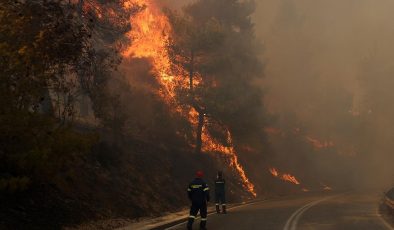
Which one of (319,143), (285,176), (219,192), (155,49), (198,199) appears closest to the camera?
(198,199)

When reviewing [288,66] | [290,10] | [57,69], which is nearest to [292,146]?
[288,66]

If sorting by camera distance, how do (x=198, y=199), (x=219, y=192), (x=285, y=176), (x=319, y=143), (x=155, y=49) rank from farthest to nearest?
(x=319, y=143)
(x=285, y=176)
(x=155, y=49)
(x=219, y=192)
(x=198, y=199)

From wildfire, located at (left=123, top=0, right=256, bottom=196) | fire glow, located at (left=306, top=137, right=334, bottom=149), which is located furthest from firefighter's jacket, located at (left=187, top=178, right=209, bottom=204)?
fire glow, located at (left=306, top=137, right=334, bottom=149)

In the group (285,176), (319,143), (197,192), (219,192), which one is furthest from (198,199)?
(319,143)

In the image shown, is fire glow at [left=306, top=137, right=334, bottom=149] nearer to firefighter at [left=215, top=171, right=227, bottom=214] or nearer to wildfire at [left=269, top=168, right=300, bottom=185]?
wildfire at [left=269, top=168, right=300, bottom=185]

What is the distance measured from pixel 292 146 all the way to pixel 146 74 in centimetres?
2656

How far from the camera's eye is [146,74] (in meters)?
36.5

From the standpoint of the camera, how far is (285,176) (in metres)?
47.8

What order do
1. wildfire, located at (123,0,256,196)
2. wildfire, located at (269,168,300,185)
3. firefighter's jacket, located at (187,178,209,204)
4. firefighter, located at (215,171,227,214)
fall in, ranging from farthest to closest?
wildfire, located at (269,168,300,185) < wildfire, located at (123,0,256,196) < firefighter, located at (215,171,227,214) < firefighter's jacket, located at (187,178,209,204)

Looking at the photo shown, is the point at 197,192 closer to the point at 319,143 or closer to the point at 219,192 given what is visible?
the point at 219,192

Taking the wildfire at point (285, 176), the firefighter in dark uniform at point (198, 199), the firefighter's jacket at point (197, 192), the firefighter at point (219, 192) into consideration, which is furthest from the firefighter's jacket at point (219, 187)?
the wildfire at point (285, 176)

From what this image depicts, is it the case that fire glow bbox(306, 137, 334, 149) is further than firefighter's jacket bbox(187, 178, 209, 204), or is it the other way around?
fire glow bbox(306, 137, 334, 149)

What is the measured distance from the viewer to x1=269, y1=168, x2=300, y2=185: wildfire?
4541 cm

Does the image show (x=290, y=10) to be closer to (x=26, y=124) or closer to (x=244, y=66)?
(x=244, y=66)
